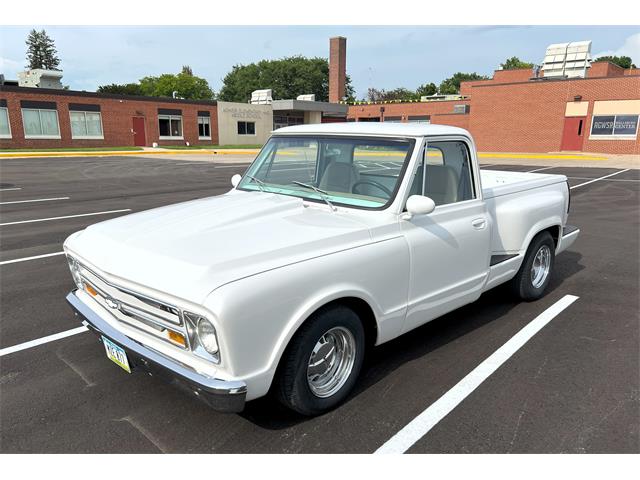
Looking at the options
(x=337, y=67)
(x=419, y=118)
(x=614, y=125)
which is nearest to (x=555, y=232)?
(x=614, y=125)

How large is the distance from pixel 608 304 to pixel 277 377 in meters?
4.19

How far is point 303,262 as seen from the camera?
271cm

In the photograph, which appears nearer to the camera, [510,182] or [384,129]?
[384,129]

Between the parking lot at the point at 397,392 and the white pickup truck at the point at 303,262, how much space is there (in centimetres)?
33

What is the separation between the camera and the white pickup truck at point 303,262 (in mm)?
2463

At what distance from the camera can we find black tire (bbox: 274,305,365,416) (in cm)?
Result: 271

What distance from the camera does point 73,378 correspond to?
3.49m

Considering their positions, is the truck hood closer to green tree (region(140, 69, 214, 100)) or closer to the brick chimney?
the brick chimney

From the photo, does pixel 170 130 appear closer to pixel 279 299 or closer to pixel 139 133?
pixel 139 133

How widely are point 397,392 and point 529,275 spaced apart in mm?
2423

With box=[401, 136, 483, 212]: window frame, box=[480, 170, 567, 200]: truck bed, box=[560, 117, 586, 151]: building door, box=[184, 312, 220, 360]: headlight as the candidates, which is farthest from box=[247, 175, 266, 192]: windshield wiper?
box=[560, 117, 586, 151]: building door

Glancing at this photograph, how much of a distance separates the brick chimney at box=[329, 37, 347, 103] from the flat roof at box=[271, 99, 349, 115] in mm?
15339

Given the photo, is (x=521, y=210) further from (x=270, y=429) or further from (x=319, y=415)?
(x=270, y=429)

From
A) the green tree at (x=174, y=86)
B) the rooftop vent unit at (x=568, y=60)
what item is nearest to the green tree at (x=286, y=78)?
the green tree at (x=174, y=86)
